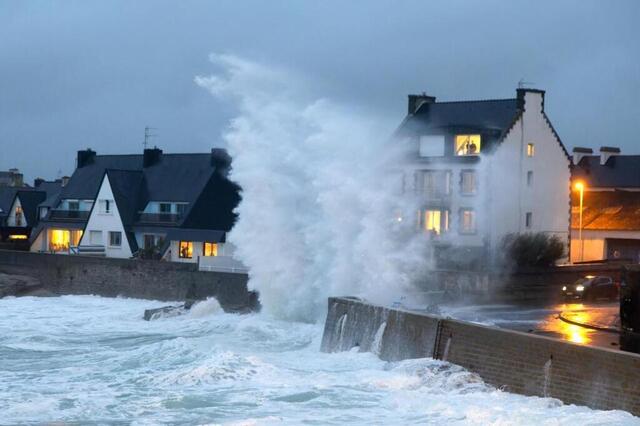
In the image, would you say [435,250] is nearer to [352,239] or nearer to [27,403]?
[352,239]

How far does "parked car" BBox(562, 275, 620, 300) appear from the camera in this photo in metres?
34.2

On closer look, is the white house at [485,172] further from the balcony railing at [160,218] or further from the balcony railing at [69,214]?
the balcony railing at [69,214]

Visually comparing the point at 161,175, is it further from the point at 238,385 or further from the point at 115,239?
the point at 238,385

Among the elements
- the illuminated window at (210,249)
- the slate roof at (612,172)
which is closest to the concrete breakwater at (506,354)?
the illuminated window at (210,249)

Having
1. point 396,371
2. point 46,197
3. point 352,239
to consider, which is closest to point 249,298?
point 352,239

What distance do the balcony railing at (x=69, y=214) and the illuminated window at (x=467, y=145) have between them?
20817 millimetres

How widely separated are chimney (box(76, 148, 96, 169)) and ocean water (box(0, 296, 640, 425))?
26.5 metres

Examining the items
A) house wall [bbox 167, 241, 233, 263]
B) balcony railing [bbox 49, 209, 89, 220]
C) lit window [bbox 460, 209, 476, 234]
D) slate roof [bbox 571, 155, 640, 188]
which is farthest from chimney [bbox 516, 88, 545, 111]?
balcony railing [bbox 49, 209, 89, 220]

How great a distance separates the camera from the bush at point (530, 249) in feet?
133

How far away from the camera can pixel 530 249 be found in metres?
40.9

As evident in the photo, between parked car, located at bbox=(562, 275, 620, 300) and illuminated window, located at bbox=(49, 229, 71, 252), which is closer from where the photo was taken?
parked car, located at bbox=(562, 275, 620, 300)

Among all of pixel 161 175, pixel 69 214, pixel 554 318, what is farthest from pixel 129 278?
pixel 554 318

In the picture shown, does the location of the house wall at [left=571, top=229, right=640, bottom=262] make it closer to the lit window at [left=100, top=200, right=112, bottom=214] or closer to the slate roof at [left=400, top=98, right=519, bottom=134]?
the slate roof at [left=400, top=98, right=519, bottom=134]

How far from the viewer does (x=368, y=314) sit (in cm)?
2519
